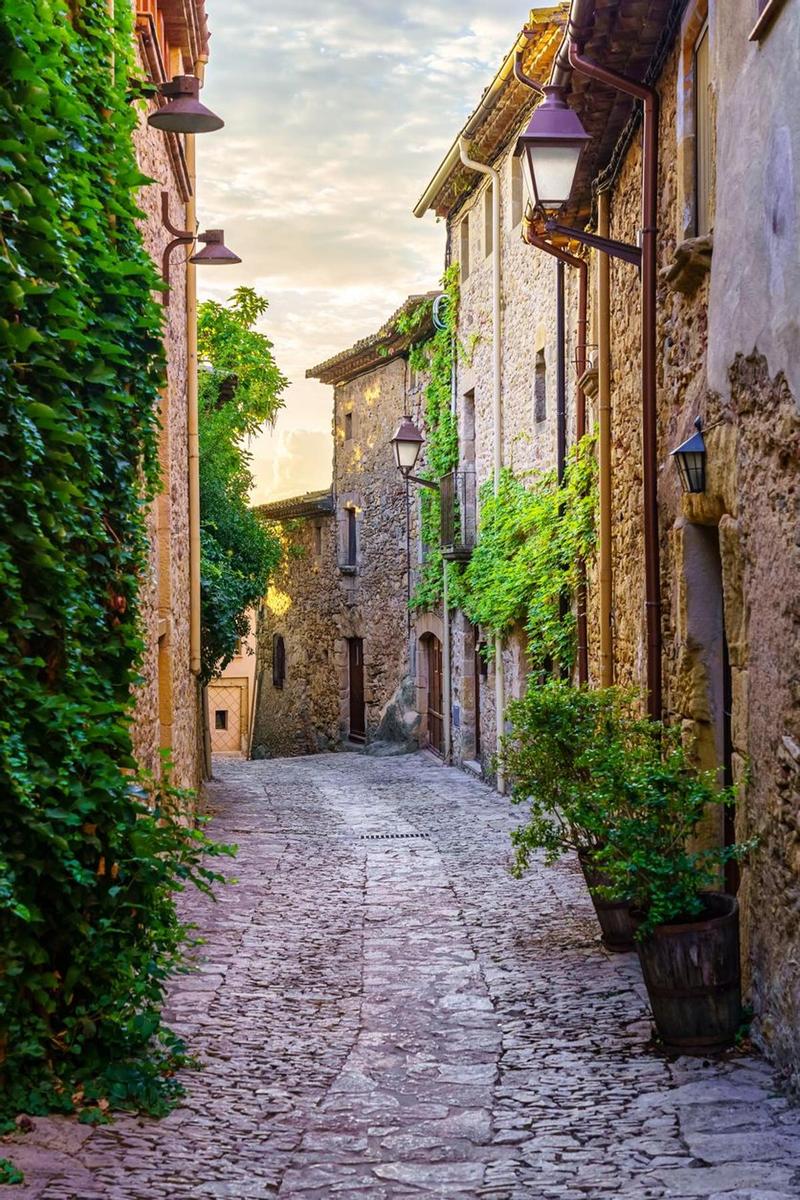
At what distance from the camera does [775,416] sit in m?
4.93

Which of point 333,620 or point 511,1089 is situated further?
point 333,620

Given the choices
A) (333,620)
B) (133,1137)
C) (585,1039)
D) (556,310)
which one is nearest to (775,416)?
(585,1039)

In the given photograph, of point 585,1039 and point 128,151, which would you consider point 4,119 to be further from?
point 585,1039

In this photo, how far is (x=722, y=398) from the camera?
5.82 meters

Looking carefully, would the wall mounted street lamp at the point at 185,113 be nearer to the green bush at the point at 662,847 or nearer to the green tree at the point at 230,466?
the green bush at the point at 662,847

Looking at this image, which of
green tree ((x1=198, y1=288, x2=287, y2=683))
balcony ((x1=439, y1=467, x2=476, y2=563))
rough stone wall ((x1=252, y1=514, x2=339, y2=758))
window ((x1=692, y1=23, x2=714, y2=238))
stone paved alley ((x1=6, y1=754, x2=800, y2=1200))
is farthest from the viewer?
rough stone wall ((x1=252, y1=514, x2=339, y2=758))

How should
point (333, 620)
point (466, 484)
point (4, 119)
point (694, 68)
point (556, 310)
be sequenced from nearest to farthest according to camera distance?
1. point (4, 119)
2. point (694, 68)
3. point (556, 310)
4. point (466, 484)
5. point (333, 620)

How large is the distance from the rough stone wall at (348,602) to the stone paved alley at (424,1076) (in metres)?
13.3

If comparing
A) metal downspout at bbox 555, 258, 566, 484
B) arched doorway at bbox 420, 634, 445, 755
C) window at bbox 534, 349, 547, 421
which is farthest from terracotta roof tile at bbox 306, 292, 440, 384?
metal downspout at bbox 555, 258, 566, 484

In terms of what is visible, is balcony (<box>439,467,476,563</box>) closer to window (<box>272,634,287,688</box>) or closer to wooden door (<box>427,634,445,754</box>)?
wooden door (<box>427,634,445,754</box>)

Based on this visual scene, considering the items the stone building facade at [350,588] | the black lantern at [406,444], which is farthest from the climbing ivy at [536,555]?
the stone building facade at [350,588]

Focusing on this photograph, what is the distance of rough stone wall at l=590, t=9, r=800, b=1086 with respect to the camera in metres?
4.80

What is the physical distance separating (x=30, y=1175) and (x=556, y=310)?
10967 mm

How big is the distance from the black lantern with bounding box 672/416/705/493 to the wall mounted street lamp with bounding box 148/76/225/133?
134 inches
